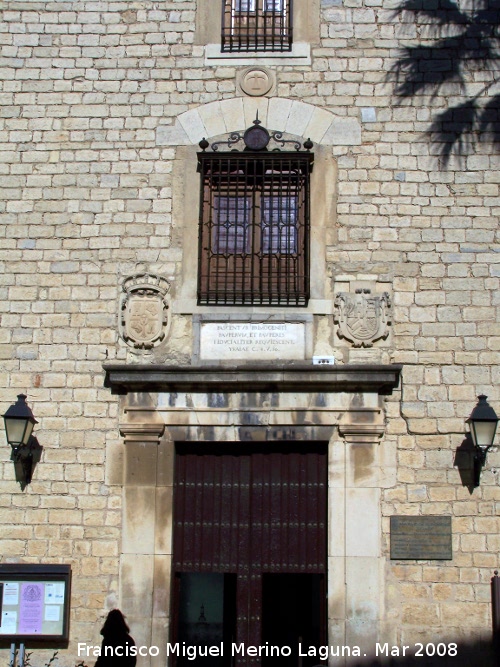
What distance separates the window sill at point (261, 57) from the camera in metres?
9.52

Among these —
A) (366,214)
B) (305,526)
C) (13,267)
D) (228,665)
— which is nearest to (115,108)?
(13,267)

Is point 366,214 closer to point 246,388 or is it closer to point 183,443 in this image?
point 246,388

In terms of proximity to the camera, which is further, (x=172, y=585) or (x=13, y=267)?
(x=13, y=267)

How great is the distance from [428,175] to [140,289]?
3.05 metres

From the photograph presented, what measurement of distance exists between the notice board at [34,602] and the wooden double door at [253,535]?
40.2 inches

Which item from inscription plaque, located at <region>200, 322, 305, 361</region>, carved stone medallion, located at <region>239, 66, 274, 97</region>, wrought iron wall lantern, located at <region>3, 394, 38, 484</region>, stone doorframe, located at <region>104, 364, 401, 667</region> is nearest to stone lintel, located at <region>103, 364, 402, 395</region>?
stone doorframe, located at <region>104, 364, 401, 667</region>

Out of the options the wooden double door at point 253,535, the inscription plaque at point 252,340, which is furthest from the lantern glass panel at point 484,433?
the inscription plaque at point 252,340

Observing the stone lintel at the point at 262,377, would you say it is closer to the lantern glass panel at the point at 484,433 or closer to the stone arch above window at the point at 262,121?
the lantern glass panel at the point at 484,433

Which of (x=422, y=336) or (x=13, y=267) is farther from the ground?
(x=13, y=267)

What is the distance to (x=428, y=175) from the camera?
9.23 meters

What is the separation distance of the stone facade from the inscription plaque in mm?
91

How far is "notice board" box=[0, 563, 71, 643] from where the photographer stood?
8445 millimetres

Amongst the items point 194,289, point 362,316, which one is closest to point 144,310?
point 194,289

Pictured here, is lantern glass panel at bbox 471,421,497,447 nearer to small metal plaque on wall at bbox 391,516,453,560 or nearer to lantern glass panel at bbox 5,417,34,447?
small metal plaque on wall at bbox 391,516,453,560
